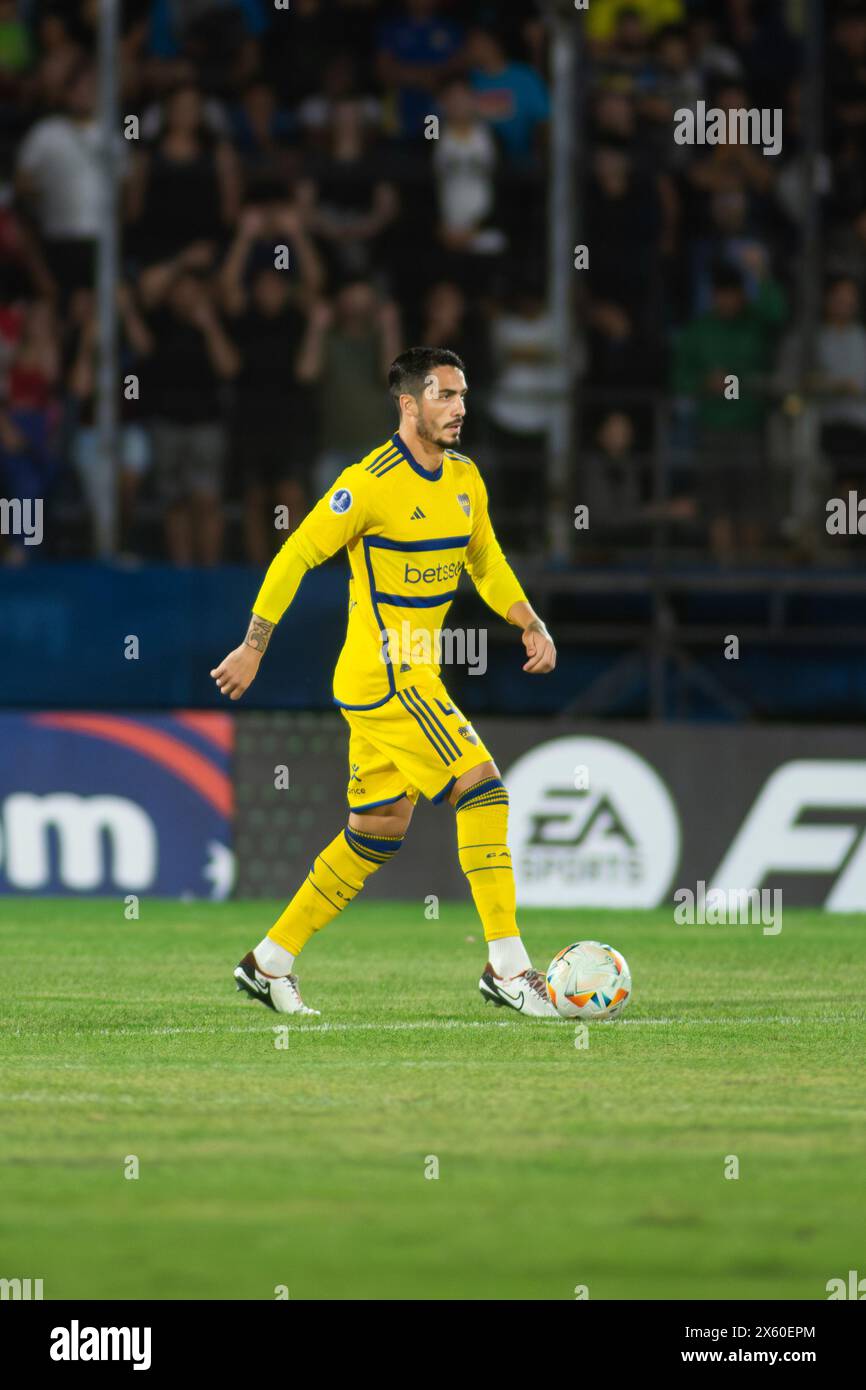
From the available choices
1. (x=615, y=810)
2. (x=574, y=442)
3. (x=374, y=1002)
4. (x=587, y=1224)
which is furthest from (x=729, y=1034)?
(x=574, y=442)

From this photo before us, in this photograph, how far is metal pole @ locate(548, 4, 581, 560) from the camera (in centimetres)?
1444

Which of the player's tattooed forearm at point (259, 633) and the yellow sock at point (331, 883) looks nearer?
the player's tattooed forearm at point (259, 633)

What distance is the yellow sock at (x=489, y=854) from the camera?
9055mm

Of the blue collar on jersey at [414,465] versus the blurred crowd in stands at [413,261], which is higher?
the blurred crowd in stands at [413,261]

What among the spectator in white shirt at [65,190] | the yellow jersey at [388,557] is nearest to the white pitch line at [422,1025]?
the yellow jersey at [388,557]

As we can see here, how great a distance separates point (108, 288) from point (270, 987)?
633 centimetres

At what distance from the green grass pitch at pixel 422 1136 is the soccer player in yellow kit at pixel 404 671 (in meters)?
0.31

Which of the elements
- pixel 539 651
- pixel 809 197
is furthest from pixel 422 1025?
pixel 809 197

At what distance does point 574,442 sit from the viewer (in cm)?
1452

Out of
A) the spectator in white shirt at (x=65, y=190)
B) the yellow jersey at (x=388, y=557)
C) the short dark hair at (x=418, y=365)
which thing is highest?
the spectator in white shirt at (x=65, y=190)

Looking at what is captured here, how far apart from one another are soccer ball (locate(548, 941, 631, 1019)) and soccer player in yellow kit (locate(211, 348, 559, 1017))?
115 millimetres

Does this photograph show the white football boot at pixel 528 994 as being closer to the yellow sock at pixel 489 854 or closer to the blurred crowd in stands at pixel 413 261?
the yellow sock at pixel 489 854

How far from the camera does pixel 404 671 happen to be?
9062mm
